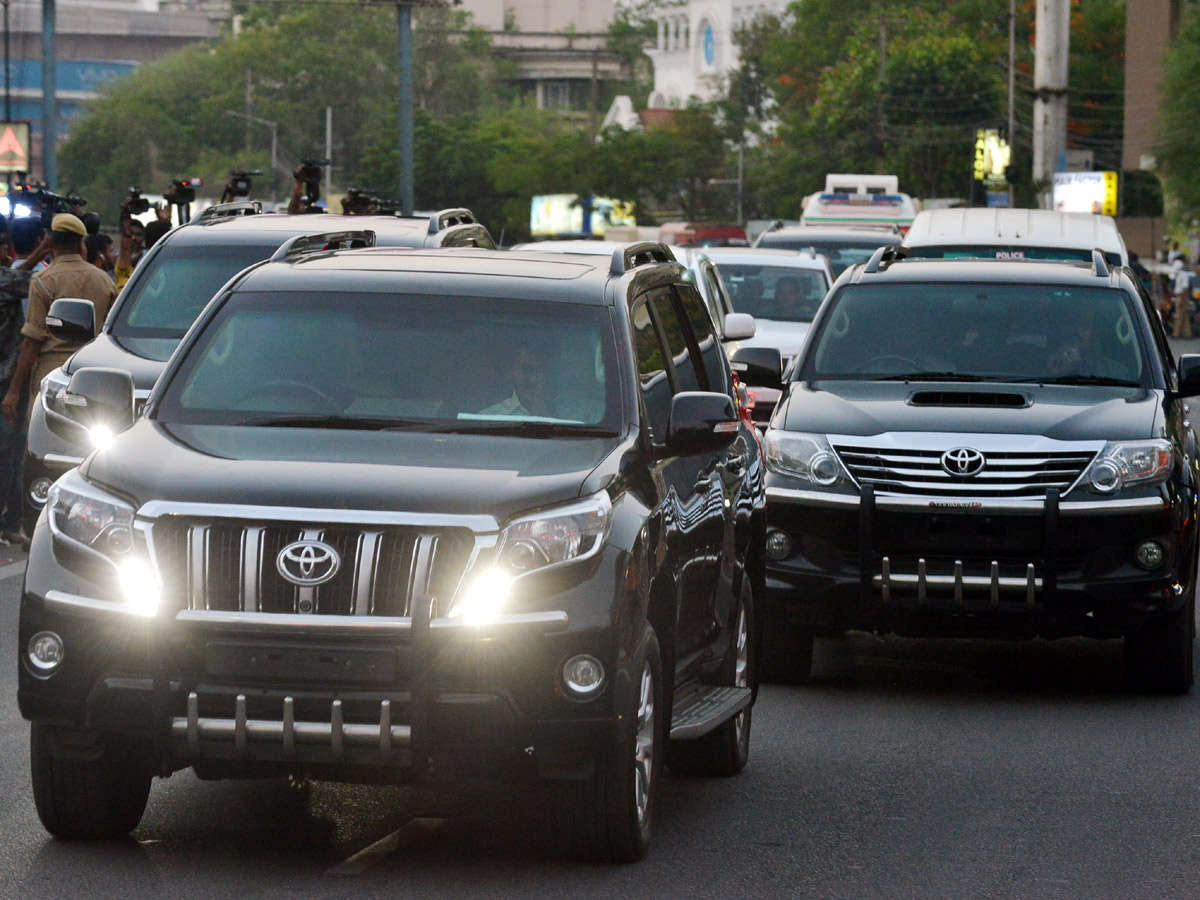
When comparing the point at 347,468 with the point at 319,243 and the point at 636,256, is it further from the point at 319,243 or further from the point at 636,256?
the point at 319,243

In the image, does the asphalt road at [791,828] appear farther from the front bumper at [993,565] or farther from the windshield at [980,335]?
the windshield at [980,335]

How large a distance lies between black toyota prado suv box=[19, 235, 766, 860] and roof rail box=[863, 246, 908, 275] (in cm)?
446

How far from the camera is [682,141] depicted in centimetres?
10962

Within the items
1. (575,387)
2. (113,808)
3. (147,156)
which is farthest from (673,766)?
(147,156)

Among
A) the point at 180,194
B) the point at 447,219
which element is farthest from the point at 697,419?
the point at 180,194

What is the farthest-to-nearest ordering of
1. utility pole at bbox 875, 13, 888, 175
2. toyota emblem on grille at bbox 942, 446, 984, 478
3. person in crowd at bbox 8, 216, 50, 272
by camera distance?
utility pole at bbox 875, 13, 888, 175
person in crowd at bbox 8, 216, 50, 272
toyota emblem on grille at bbox 942, 446, 984, 478

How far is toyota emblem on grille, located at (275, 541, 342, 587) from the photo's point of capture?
5891 millimetres

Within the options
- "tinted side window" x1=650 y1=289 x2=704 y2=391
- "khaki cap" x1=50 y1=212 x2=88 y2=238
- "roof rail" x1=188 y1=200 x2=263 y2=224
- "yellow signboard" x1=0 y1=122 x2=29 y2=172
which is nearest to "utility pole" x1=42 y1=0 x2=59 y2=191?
"yellow signboard" x1=0 y1=122 x2=29 y2=172

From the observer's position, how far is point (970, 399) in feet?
32.7

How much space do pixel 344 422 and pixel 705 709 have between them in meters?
1.51

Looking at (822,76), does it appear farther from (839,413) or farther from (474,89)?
(839,413)

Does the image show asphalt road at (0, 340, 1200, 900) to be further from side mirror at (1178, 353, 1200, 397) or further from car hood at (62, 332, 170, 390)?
car hood at (62, 332, 170, 390)

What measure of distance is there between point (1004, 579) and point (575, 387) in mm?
3129

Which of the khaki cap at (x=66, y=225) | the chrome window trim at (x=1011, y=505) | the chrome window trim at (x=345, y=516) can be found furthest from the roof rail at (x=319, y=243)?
the khaki cap at (x=66, y=225)
